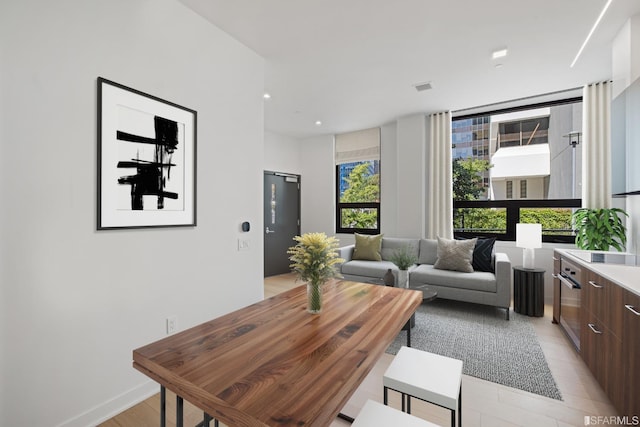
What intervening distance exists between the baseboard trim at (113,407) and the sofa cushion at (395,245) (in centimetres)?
336

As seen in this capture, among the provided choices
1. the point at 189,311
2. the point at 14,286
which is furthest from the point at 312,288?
the point at 14,286

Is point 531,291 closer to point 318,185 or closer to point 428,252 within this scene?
point 428,252

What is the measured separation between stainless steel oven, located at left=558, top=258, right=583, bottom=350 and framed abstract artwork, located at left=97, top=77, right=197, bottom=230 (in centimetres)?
318

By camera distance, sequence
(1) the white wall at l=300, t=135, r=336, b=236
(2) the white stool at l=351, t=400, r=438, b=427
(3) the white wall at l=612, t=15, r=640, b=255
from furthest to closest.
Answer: (1) the white wall at l=300, t=135, r=336, b=236 → (3) the white wall at l=612, t=15, r=640, b=255 → (2) the white stool at l=351, t=400, r=438, b=427

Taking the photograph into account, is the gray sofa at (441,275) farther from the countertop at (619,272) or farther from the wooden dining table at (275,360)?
the wooden dining table at (275,360)

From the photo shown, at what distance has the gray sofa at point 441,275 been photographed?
3230mm

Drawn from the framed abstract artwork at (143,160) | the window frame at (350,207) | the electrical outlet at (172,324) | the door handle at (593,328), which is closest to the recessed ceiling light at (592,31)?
the door handle at (593,328)

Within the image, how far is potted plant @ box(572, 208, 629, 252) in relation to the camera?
2.92 metres

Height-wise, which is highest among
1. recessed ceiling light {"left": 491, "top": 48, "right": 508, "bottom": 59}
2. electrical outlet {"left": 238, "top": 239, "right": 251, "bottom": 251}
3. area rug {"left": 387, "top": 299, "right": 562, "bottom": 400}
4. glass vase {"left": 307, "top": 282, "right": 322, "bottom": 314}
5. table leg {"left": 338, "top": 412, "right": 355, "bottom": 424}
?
recessed ceiling light {"left": 491, "top": 48, "right": 508, "bottom": 59}

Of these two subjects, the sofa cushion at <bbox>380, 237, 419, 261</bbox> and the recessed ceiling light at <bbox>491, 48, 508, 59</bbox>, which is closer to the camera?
the recessed ceiling light at <bbox>491, 48, 508, 59</bbox>

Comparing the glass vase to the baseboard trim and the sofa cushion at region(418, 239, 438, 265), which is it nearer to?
the baseboard trim

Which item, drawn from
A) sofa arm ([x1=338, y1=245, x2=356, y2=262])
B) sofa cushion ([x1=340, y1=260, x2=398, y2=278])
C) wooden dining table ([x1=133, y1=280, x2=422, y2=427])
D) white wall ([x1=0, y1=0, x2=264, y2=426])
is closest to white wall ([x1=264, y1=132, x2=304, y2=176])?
sofa arm ([x1=338, y1=245, x2=356, y2=262])

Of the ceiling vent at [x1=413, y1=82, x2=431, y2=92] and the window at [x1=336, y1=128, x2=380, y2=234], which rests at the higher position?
the ceiling vent at [x1=413, y1=82, x2=431, y2=92]

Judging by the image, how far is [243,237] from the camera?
2607 millimetres
